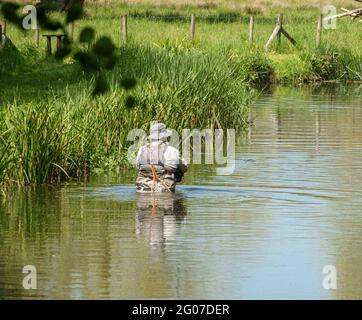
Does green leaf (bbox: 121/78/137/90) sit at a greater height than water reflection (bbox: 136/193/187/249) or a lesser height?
greater

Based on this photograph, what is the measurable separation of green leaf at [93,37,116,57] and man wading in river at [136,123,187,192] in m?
9.27

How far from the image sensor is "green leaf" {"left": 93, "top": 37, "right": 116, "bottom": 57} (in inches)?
281

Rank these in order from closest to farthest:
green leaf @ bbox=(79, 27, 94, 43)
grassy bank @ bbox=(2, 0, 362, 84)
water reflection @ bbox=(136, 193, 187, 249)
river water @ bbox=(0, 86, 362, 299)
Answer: green leaf @ bbox=(79, 27, 94, 43), river water @ bbox=(0, 86, 362, 299), water reflection @ bbox=(136, 193, 187, 249), grassy bank @ bbox=(2, 0, 362, 84)

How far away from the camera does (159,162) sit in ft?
55.0

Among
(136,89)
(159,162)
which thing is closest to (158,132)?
(159,162)

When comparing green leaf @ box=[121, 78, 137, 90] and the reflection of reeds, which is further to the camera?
the reflection of reeds

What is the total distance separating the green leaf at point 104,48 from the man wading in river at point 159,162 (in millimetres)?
9268

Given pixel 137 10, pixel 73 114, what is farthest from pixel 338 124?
pixel 137 10

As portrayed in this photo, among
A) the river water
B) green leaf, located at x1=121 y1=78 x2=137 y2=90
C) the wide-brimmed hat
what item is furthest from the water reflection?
green leaf, located at x1=121 y1=78 x2=137 y2=90

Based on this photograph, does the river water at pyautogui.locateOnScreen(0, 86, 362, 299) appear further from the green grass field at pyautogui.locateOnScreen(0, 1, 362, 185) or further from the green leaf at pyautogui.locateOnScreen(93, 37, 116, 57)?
the green leaf at pyautogui.locateOnScreen(93, 37, 116, 57)

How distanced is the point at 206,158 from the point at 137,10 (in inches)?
1440

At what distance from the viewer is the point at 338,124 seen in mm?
28594
